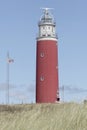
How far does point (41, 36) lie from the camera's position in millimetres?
47031

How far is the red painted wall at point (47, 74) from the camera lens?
4416 centimetres

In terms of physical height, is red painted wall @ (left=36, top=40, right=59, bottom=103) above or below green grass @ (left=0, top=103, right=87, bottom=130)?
above

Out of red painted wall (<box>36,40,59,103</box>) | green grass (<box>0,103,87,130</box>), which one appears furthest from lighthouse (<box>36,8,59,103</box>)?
green grass (<box>0,103,87,130</box>)

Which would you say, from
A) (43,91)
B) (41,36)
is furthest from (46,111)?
(41,36)

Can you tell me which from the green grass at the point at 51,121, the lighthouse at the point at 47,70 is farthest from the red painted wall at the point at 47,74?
the green grass at the point at 51,121

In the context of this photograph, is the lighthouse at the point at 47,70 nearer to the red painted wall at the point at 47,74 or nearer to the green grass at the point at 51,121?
the red painted wall at the point at 47,74

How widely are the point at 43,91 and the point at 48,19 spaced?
8294 mm

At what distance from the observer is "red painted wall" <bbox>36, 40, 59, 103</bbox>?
44156 millimetres

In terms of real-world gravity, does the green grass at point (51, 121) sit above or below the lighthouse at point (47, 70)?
below

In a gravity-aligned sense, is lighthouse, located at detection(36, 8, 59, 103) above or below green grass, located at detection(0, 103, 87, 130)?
above

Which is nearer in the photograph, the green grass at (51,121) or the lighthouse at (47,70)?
the green grass at (51,121)

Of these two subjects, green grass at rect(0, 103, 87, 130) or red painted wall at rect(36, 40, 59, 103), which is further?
red painted wall at rect(36, 40, 59, 103)

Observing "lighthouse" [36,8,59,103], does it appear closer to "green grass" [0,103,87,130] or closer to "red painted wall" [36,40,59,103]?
"red painted wall" [36,40,59,103]

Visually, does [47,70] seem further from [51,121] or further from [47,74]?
[51,121]
